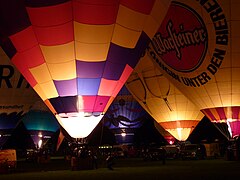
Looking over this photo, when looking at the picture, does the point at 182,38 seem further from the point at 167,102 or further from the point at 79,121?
the point at 79,121

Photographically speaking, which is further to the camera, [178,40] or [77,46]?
[178,40]

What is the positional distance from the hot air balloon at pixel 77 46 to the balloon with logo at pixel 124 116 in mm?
19663

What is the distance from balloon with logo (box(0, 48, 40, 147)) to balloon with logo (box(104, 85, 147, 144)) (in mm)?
12184

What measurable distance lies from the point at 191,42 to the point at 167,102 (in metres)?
5.48

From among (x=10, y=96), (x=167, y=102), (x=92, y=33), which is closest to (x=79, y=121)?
(x=92, y=33)

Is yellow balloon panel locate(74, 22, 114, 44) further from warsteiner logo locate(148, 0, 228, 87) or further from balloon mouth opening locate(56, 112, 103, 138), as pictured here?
warsteiner logo locate(148, 0, 228, 87)

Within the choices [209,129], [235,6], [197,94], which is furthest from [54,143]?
[235,6]

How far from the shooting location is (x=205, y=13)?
14.4 metres

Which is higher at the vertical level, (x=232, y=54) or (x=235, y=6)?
(x=235, y=6)

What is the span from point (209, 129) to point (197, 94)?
2408cm

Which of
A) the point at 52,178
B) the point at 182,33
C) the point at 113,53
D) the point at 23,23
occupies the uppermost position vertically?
the point at 182,33

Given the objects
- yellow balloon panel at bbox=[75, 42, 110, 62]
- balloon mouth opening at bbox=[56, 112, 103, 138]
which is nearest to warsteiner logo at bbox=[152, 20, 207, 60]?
yellow balloon panel at bbox=[75, 42, 110, 62]

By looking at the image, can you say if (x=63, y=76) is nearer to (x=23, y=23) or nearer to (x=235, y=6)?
(x=23, y=23)

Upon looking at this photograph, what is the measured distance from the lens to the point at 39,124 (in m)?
28.5
